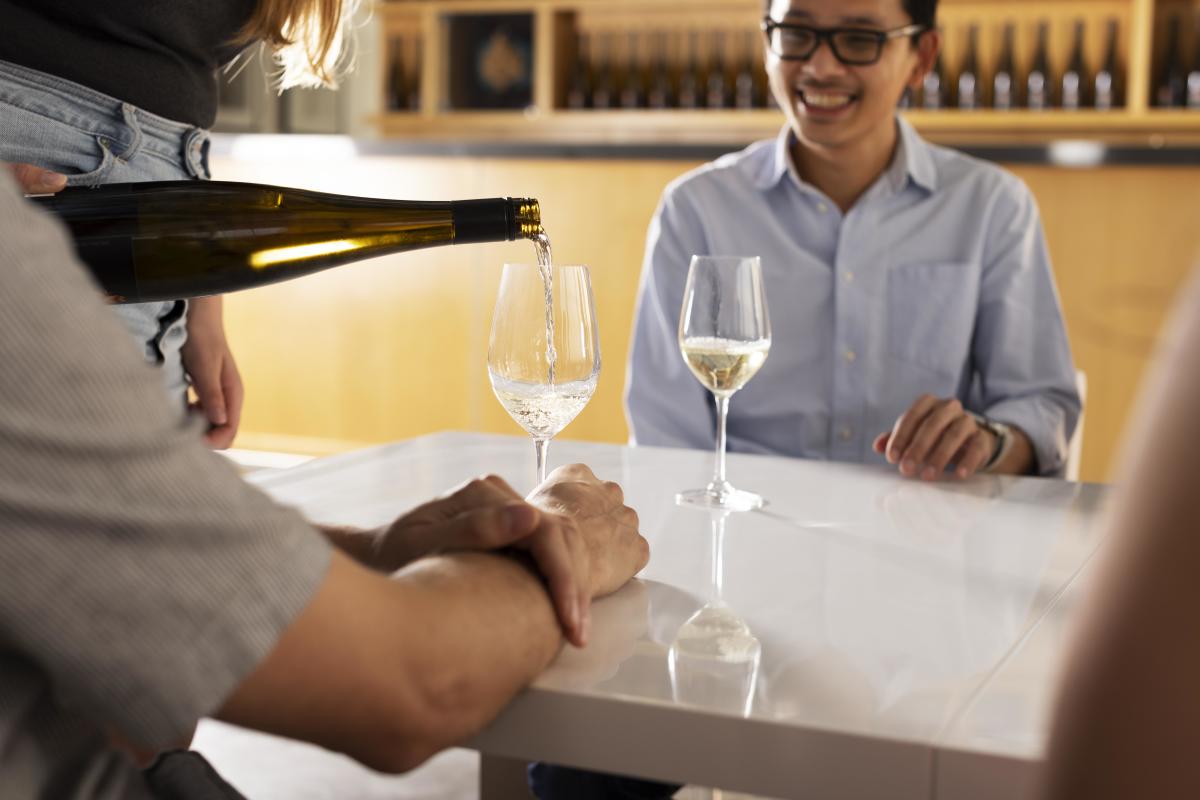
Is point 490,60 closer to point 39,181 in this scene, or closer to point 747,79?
point 747,79

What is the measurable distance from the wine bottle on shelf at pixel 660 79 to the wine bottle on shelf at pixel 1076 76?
54.8 inches

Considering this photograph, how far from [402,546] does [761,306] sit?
466 mm

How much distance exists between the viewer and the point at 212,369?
122 centimetres

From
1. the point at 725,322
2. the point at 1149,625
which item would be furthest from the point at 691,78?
the point at 1149,625

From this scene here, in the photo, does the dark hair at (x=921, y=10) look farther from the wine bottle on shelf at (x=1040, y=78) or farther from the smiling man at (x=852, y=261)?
the wine bottle on shelf at (x=1040, y=78)

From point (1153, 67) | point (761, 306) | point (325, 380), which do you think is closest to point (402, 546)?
point (761, 306)

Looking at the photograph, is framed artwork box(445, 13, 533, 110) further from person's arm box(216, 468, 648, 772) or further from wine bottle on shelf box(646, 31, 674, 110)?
person's arm box(216, 468, 648, 772)

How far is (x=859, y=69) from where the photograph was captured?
1.68 meters

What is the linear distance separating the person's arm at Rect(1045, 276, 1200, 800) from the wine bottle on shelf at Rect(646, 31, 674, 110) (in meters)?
4.62

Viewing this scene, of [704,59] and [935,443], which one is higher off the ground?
[704,59]

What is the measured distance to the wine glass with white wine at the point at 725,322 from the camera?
1.07 m

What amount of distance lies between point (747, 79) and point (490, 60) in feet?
3.52

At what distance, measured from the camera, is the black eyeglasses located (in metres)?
1.67

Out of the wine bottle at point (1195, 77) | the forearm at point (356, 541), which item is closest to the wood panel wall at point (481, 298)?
the wine bottle at point (1195, 77)
